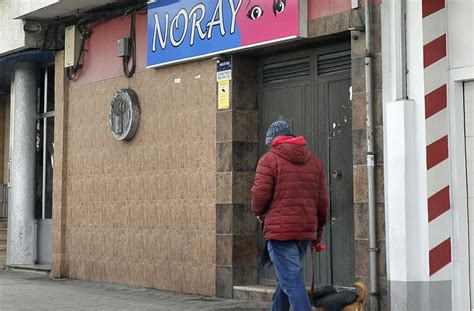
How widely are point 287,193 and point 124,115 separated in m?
5.02

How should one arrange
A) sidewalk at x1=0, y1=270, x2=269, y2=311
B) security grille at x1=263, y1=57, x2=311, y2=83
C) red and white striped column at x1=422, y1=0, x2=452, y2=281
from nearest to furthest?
red and white striped column at x1=422, y1=0, x2=452, y2=281
sidewalk at x1=0, y1=270, x2=269, y2=311
security grille at x1=263, y1=57, x2=311, y2=83

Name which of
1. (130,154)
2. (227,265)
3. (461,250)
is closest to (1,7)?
(130,154)

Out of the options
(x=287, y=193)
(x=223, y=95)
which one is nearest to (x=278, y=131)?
(x=287, y=193)

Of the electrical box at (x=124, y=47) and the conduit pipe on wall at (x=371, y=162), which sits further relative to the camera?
the electrical box at (x=124, y=47)

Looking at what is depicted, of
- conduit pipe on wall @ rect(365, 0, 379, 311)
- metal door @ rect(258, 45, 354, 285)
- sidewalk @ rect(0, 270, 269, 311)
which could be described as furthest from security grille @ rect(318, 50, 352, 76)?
sidewalk @ rect(0, 270, 269, 311)

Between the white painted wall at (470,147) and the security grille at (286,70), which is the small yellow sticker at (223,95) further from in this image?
the white painted wall at (470,147)

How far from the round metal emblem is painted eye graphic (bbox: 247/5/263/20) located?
8.52 feet

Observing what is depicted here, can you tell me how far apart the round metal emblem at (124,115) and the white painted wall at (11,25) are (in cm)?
214

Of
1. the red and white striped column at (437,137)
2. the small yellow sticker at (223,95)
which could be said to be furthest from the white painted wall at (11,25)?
the red and white striped column at (437,137)

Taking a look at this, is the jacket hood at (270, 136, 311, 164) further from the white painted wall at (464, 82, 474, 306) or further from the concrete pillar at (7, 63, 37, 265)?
the concrete pillar at (7, 63, 37, 265)

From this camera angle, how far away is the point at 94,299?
1032 cm

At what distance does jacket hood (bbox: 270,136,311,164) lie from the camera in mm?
7297

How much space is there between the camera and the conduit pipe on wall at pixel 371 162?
8195 mm

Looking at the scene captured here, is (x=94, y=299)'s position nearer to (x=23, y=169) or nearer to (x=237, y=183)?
(x=237, y=183)
